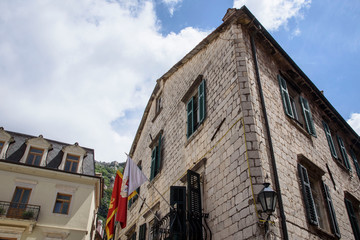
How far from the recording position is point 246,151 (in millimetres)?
5781

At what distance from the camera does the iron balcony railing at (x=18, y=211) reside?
1331 centimetres

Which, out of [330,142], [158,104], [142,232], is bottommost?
[142,232]

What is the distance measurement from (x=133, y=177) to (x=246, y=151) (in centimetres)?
425

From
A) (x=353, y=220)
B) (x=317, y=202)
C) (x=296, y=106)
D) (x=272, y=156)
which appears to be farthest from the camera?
(x=296, y=106)

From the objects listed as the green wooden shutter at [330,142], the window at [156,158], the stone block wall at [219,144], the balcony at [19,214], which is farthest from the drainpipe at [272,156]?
the balcony at [19,214]

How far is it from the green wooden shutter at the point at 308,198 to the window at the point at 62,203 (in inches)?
506

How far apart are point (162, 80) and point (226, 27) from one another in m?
5.74

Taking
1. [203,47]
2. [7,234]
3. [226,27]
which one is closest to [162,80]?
[203,47]

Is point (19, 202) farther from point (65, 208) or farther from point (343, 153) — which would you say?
point (343, 153)

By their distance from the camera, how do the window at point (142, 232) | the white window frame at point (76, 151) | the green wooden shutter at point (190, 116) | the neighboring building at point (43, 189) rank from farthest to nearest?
1. the white window frame at point (76, 151)
2. the neighboring building at point (43, 189)
3. the window at point (142, 232)
4. the green wooden shutter at point (190, 116)

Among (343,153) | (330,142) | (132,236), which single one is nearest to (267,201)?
(330,142)

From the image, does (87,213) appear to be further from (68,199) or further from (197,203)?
(197,203)

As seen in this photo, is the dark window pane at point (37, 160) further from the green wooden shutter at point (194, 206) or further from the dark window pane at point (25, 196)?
the green wooden shutter at point (194, 206)

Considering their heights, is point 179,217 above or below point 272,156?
below
